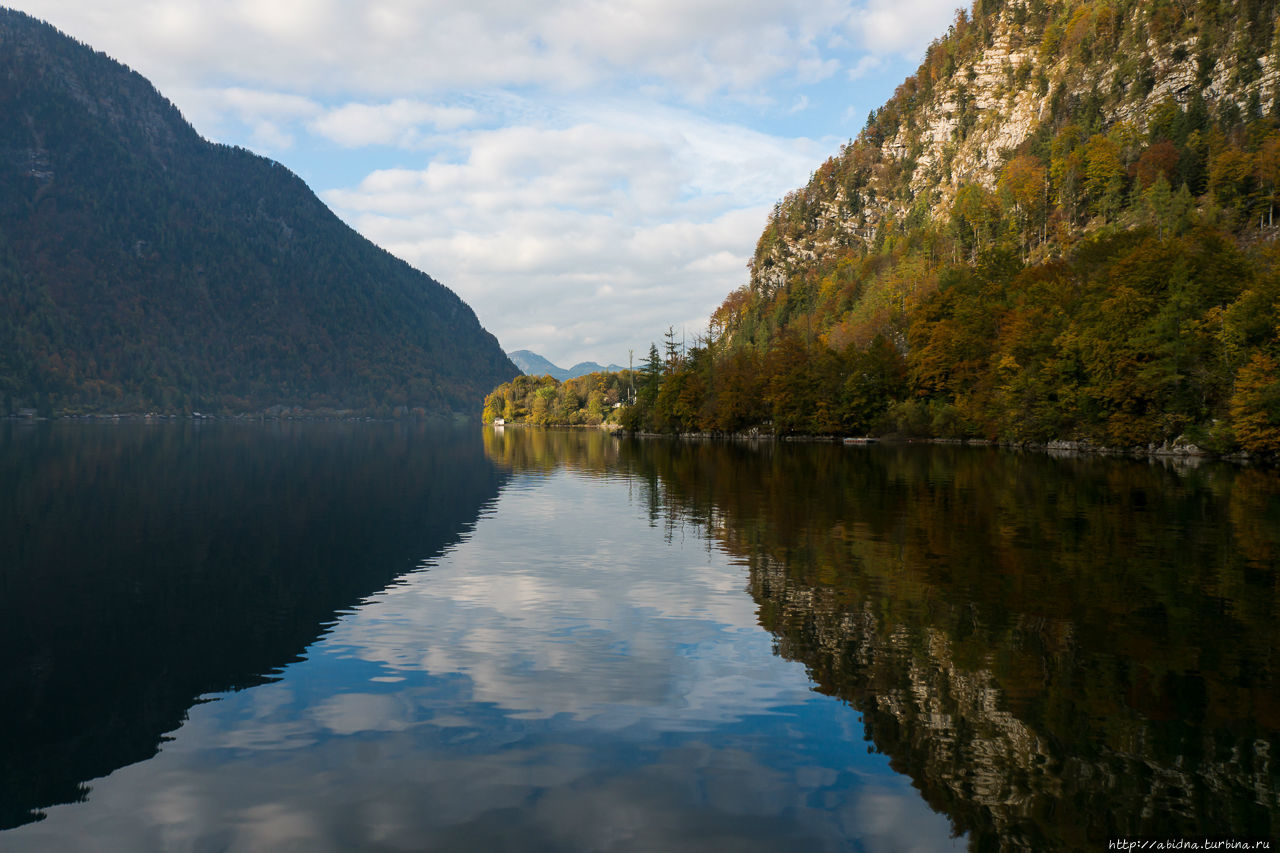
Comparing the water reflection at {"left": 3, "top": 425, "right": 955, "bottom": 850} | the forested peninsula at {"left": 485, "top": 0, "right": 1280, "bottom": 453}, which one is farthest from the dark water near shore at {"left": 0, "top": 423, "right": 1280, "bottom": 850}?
the forested peninsula at {"left": 485, "top": 0, "right": 1280, "bottom": 453}

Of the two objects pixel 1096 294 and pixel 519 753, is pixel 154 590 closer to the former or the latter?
pixel 519 753

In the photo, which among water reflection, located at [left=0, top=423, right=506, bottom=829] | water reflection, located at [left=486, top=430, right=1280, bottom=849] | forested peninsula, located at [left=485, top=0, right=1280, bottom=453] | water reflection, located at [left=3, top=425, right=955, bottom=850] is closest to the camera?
water reflection, located at [left=3, top=425, right=955, bottom=850]

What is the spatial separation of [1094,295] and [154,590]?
92137 mm

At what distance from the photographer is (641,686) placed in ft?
45.5

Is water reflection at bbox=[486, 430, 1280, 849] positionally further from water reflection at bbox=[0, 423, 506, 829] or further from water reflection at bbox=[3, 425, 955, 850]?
water reflection at bbox=[0, 423, 506, 829]

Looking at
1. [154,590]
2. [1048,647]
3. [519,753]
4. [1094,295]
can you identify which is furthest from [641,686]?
[1094,295]

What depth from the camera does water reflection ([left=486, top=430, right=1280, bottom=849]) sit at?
9586 mm

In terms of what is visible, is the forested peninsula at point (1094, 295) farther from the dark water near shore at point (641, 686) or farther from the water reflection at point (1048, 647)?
the dark water near shore at point (641, 686)

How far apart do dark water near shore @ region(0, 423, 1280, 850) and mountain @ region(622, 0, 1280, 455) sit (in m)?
50.6

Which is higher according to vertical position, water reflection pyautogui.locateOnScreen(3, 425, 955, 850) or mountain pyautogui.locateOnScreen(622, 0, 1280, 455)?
mountain pyautogui.locateOnScreen(622, 0, 1280, 455)

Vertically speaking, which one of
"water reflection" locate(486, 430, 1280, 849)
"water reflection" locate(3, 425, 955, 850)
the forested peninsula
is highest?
the forested peninsula

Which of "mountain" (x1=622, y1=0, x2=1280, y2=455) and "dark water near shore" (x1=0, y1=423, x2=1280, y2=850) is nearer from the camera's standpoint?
"dark water near shore" (x1=0, y1=423, x2=1280, y2=850)

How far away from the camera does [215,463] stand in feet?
225

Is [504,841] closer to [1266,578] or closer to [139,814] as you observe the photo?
[139,814]
